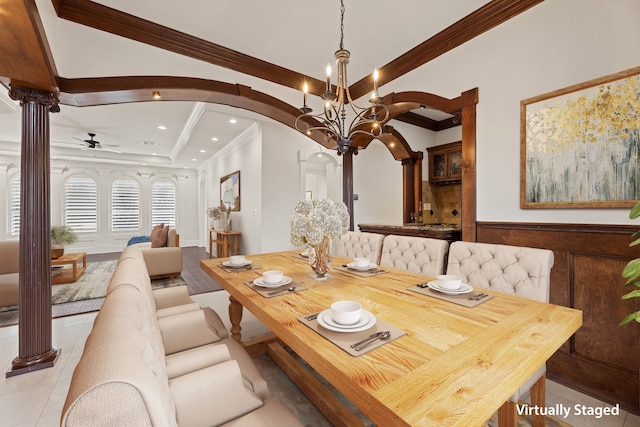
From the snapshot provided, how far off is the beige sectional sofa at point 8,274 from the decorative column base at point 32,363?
175 cm

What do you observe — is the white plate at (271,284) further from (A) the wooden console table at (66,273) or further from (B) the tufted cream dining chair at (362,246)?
(A) the wooden console table at (66,273)

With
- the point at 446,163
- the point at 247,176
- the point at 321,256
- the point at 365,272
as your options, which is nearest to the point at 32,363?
the point at 321,256

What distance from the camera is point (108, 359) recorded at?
51 cm

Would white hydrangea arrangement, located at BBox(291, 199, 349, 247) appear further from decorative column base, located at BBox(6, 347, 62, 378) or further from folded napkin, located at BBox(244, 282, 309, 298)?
decorative column base, located at BBox(6, 347, 62, 378)

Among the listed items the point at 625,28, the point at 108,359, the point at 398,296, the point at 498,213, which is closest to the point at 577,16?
the point at 625,28

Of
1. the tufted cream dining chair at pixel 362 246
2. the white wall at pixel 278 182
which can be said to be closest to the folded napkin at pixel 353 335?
the tufted cream dining chair at pixel 362 246

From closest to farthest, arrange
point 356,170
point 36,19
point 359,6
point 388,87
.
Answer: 1. point 36,19
2. point 359,6
3. point 388,87
4. point 356,170

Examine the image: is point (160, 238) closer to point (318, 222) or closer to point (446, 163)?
point (318, 222)

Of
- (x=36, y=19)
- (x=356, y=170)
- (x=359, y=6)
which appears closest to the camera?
(x=36, y=19)

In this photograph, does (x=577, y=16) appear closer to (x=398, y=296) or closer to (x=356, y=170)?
(x=398, y=296)

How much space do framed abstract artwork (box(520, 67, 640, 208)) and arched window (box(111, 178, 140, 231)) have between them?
9465mm

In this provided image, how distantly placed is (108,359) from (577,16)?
2.94m

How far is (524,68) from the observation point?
6.82 ft

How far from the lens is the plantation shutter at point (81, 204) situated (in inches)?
293
